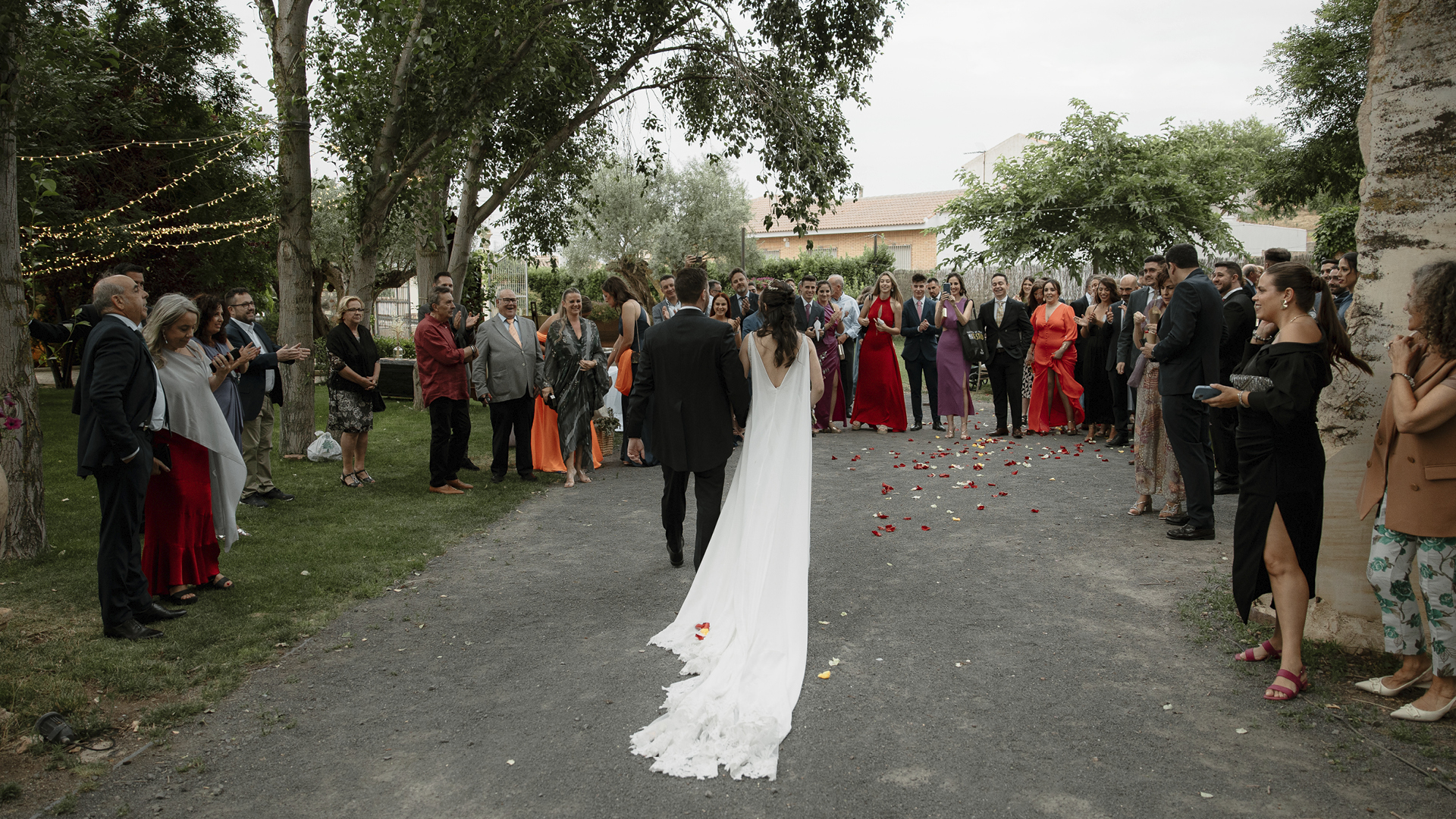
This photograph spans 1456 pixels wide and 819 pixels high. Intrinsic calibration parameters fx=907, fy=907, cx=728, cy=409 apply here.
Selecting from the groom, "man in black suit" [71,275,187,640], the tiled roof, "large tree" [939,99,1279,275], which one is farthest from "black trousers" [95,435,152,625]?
the tiled roof

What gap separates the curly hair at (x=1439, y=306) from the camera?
3709mm

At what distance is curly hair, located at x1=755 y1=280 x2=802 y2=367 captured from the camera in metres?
5.59

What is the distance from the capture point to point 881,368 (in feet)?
44.3

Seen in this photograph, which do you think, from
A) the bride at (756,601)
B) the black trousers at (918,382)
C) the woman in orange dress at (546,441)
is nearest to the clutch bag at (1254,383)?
the bride at (756,601)

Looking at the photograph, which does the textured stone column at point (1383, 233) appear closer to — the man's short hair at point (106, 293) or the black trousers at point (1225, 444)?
the black trousers at point (1225, 444)

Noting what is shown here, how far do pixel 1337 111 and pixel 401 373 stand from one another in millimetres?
28649

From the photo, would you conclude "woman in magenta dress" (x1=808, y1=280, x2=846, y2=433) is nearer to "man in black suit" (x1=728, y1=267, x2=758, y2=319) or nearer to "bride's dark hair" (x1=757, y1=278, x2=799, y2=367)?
"man in black suit" (x1=728, y1=267, x2=758, y2=319)

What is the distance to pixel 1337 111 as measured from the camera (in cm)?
2814

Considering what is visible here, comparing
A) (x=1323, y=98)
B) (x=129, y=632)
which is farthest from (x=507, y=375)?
(x=1323, y=98)

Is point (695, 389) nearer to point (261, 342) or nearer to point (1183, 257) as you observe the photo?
point (1183, 257)

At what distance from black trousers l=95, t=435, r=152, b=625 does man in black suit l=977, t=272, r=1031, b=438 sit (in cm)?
1052

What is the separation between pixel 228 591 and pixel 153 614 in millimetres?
683

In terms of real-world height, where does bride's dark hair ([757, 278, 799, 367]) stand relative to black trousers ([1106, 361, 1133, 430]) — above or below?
above

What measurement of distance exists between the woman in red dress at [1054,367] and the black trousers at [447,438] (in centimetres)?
785
